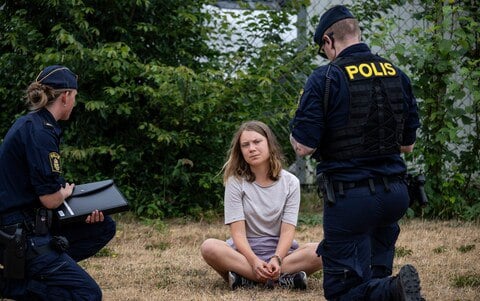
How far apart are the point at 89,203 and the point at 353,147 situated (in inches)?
65.9

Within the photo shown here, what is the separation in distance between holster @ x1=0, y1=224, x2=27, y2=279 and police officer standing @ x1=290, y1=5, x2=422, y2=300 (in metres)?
1.54

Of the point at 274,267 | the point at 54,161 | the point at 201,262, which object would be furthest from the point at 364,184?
the point at 201,262

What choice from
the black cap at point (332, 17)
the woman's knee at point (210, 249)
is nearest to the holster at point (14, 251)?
the woman's knee at point (210, 249)

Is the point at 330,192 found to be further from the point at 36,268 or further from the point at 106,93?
the point at 106,93

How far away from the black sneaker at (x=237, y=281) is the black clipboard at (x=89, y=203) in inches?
34.1

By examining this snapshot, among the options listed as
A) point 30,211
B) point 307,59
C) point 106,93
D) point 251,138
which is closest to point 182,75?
point 106,93

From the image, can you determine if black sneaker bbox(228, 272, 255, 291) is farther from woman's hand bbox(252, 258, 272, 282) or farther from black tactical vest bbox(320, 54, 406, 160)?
black tactical vest bbox(320, 54, 406, 160)

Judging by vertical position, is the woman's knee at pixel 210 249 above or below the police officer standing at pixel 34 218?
below

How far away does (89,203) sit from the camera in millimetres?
4973

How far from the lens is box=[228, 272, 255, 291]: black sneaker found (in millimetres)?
5430

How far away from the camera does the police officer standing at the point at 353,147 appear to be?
421 centimetres

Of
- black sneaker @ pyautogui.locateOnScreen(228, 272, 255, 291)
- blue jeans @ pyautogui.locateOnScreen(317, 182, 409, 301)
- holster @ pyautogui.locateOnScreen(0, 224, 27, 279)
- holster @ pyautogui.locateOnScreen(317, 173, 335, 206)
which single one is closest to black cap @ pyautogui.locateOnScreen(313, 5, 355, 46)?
holster @ pyautogui.locateOnScreen(317, 173, 335, 206)

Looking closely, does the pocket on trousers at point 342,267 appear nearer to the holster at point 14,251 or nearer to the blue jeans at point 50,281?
the blue jeans at point 50,281

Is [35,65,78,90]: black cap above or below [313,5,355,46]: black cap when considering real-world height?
below
